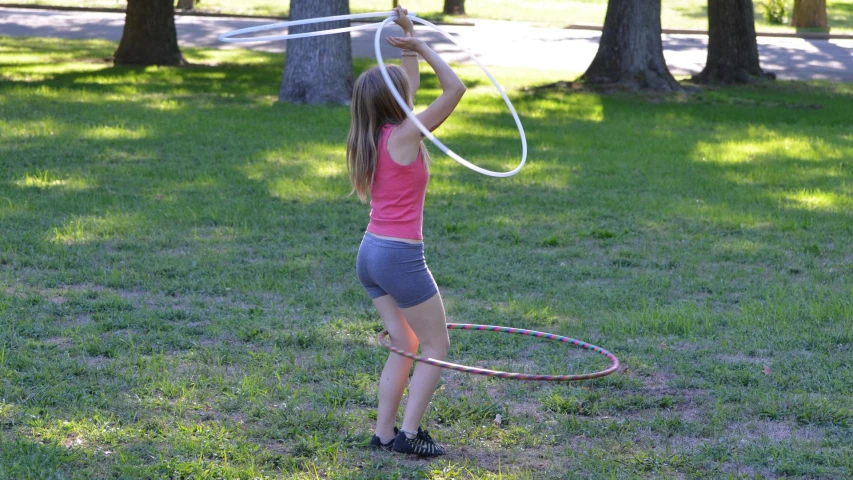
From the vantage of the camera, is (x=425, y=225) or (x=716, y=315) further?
(x=425, y=225)

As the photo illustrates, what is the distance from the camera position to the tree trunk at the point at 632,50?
50.9 ft

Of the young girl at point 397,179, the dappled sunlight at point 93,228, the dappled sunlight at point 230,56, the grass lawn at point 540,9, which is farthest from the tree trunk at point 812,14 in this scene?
the young girl at point 397,179

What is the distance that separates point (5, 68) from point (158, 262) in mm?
11625

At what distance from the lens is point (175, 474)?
3936 mm

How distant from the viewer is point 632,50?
1573 centimetres

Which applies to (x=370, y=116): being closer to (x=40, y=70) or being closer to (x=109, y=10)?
(x=40, y=70)

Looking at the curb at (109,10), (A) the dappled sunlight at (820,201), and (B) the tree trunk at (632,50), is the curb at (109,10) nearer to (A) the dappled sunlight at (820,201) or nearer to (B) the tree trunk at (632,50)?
(B) the tree trunk at (632,50)

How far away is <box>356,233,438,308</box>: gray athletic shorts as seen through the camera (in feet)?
12.8

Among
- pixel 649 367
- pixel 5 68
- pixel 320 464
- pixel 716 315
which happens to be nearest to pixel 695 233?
pixel 716 315

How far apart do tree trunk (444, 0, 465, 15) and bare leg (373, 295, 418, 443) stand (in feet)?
98.0

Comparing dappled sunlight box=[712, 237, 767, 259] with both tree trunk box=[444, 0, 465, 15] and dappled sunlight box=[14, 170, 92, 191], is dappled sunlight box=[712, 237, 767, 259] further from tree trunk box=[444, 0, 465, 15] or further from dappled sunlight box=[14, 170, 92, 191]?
tree trunk box=[444, 0, 465, 15]

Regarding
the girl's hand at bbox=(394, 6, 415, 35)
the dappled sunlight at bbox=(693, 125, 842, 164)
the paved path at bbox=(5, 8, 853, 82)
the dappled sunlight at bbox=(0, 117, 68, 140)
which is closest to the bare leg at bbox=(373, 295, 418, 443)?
the girl's hand at bbox=(394, 6, 415, 35)

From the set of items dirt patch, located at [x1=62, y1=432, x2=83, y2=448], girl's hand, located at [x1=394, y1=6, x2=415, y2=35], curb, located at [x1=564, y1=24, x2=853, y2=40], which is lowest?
dirt patch, located at [x1=62, y1=432, x2=83, y2=448]

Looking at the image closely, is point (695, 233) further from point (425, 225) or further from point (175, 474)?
point (175, 474)
